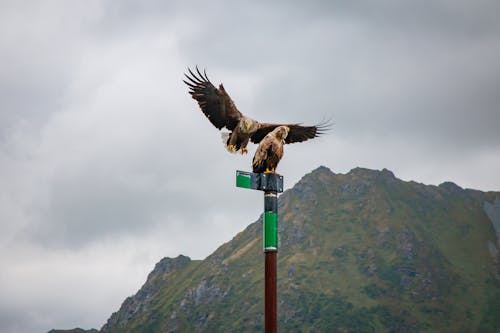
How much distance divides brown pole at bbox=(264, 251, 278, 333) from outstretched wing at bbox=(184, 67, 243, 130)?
7.59m

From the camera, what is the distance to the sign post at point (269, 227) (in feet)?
119

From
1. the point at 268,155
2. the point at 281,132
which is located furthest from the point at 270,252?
the point at 281,132

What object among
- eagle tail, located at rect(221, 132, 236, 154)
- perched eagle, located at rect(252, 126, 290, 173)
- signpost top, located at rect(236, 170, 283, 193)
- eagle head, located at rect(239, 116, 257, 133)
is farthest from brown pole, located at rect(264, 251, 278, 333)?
eagle head, located at rect(239, 116, 257, 133)

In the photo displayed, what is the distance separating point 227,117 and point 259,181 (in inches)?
206

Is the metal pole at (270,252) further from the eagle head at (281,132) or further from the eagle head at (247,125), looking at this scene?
the eagle head at (247,125)

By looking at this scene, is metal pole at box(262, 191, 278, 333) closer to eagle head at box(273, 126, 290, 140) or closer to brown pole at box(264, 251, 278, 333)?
brown pole at box(264, 251, 278, 333)

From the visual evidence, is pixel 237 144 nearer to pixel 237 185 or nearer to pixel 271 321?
pixel 237 185

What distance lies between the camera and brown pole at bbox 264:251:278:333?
117ft

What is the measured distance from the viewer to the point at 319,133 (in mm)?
44125

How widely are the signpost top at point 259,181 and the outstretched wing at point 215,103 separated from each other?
4.72 m

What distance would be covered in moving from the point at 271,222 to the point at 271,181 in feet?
6.13

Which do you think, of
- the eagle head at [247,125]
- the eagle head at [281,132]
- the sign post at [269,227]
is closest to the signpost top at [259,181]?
the sign post at [269,227]

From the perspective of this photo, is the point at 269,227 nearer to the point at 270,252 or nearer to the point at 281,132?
the point at 270,252

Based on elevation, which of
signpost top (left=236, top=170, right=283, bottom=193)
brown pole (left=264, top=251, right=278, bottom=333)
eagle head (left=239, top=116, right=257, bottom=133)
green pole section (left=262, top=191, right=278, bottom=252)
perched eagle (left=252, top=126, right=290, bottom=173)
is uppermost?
eagle head (left=239, top=116, right=257, bottom=133)
